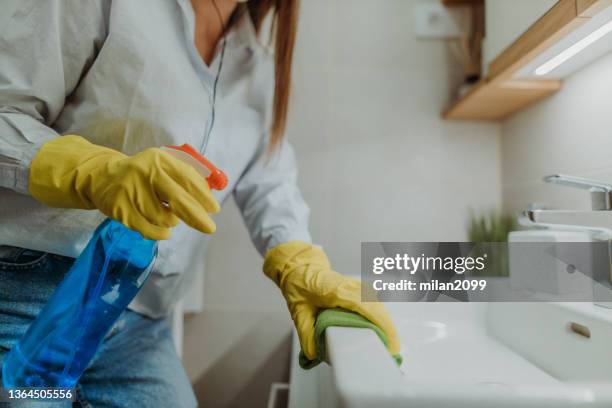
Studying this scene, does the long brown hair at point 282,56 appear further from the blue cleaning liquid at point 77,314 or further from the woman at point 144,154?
the blue cleaning liquid at point 77,314

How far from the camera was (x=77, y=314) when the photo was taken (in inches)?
18.3

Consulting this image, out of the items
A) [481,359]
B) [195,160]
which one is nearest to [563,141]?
[481,359]

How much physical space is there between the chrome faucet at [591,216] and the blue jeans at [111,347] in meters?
0.69

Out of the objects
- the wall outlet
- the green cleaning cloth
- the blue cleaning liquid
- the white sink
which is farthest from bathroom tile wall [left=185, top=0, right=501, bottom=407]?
the blue cleaning liquid

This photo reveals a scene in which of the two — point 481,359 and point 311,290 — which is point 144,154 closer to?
point 311,290

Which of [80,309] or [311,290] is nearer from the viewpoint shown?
[80,309]

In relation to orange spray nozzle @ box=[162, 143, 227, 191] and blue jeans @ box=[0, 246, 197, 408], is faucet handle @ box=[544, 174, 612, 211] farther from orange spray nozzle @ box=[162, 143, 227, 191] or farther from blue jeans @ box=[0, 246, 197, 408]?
blue jeans @ box=[0, 246, 197, 408]

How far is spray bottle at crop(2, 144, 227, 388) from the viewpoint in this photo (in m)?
0.46

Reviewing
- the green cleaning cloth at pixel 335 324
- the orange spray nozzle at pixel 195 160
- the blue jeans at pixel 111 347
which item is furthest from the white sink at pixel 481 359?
the blue jeans at pixel 111 347

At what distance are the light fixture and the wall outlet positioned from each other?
1.28 feet

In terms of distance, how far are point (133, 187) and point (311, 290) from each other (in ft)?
1.00

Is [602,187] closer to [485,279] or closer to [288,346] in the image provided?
[485,279]

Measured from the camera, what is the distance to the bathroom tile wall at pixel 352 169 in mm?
1132

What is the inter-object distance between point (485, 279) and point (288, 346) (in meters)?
0.57
